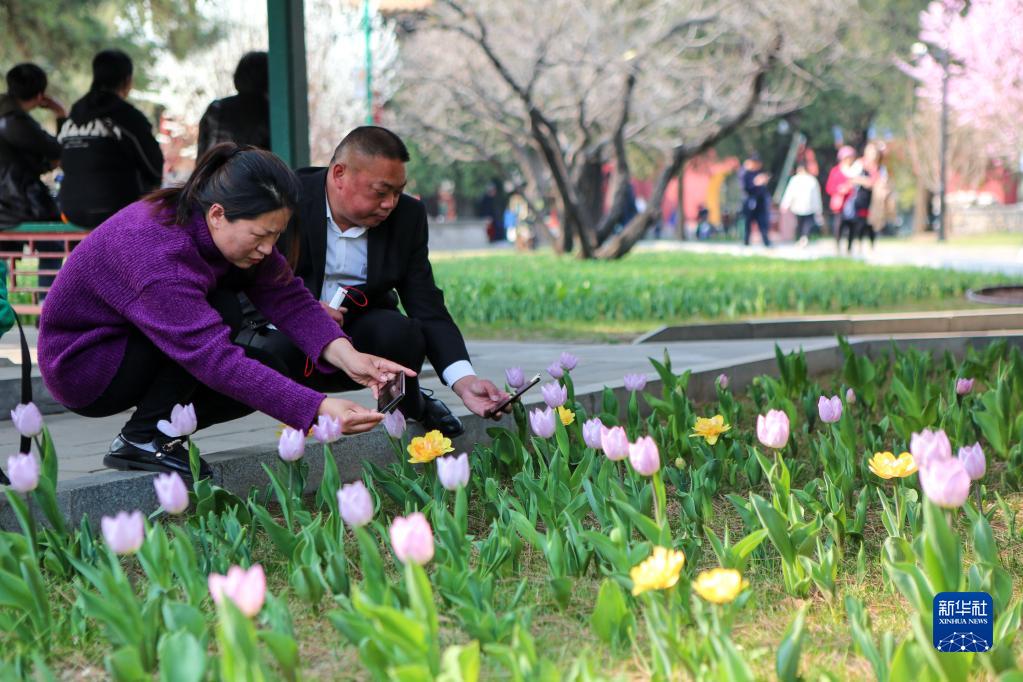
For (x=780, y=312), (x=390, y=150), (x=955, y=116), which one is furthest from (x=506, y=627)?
(x=955, y=116)

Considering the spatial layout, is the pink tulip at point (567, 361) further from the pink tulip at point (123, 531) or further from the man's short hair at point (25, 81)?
the man's short hair at point (25, 81)

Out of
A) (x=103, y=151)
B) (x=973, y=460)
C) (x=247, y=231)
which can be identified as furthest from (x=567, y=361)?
(x=103, y=151)

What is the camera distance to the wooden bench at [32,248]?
8031 mm

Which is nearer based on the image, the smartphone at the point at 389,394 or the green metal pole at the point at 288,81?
the smartphone at the point at 389,394

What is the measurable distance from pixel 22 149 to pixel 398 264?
5.37 metres

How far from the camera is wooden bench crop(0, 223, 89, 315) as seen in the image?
8031 millimetres

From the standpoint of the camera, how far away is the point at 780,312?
33.3 ft

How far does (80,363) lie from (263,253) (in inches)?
25.1

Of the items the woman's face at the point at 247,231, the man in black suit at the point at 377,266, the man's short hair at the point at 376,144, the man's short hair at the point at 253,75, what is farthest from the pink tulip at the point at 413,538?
the man's short hair at the point at 253,75

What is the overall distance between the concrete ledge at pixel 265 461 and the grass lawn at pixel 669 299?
10.2ft

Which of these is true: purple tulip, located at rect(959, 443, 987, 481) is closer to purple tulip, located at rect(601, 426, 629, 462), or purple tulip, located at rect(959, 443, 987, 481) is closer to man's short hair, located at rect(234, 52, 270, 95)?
purple tulip, located at rect(601, 426, 629, 462)

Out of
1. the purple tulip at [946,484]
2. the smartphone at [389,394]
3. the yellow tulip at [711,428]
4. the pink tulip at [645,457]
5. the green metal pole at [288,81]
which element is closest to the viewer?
the purple tulip at [946,484]

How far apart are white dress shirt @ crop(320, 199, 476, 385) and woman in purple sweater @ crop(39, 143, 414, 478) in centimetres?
53

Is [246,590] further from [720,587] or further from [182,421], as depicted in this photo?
[182,421]
